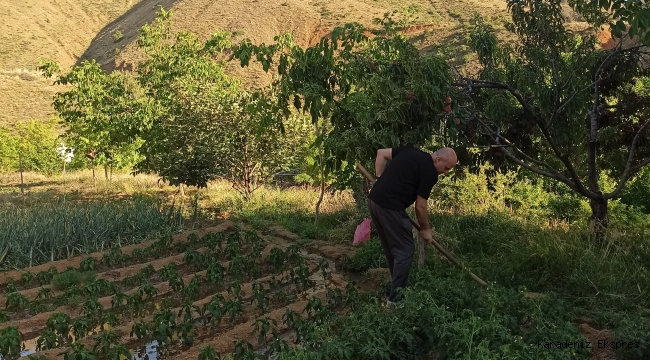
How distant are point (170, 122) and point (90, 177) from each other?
7.99 meters

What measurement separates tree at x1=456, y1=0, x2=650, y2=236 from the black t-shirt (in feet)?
3.79

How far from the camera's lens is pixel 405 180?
15.0 feet

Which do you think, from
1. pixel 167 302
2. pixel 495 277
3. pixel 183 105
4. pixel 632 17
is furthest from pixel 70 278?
pixel 183 105

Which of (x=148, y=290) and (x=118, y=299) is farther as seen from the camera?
(x=148, y=290)

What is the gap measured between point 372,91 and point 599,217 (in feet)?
10.5

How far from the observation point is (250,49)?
7.08 metres

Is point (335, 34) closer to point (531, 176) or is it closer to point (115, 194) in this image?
point (531, 176)

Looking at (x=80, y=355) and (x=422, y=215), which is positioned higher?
(x=422, y=215)

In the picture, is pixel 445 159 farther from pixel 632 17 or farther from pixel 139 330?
pixel 139 330

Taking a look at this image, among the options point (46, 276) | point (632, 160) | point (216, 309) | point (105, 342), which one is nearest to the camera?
point (105, 342)

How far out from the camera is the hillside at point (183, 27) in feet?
124

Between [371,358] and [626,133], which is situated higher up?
[626,133]

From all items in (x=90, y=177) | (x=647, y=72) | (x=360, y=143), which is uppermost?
(x=647, y=72)

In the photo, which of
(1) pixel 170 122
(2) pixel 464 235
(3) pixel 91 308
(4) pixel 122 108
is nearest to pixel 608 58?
(2) pixel 464 235
